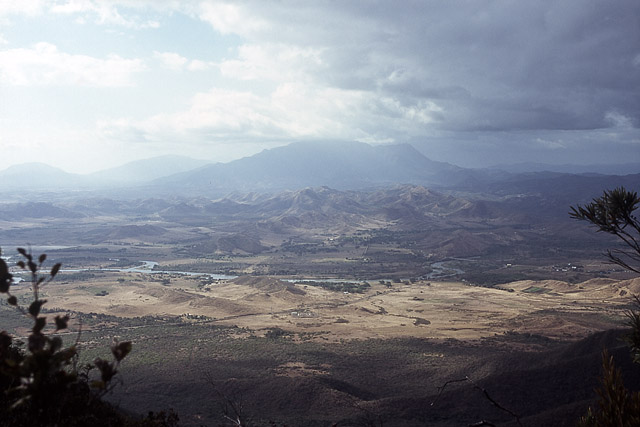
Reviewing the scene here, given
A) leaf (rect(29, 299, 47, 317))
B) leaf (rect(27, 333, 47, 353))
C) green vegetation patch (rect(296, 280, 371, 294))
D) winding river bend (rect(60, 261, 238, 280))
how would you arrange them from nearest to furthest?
leaf (rect(27, 333, 47, 353)) < leaf (rect(29, 299, 47, 317)) < green vegetation patch (rect(296, 280, 371, 294)) < winding river bend (rect(60, 261, 238, 280))

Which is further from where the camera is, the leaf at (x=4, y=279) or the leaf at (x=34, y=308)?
the leaf at (x=4, y=279)

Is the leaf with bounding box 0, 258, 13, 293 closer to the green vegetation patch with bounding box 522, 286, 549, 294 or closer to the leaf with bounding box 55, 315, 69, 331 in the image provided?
the leaf with bounding box 55, 315, 69, 331

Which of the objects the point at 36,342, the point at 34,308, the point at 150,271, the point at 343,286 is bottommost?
the point at 343,286

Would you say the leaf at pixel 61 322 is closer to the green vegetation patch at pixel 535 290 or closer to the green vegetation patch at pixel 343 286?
the green vegetation patch at pixel 343 286

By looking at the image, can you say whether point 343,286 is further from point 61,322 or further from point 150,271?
point 61,322

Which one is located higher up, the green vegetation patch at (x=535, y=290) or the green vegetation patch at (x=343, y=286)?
the green vegetation patch at (x=535, y=290)

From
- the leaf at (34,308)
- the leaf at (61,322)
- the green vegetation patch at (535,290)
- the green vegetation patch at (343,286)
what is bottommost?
the green vegetation patch at (343,286)

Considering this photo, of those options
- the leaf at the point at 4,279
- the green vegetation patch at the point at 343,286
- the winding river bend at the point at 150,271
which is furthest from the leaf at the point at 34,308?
the winding river bend at the point at 150,271

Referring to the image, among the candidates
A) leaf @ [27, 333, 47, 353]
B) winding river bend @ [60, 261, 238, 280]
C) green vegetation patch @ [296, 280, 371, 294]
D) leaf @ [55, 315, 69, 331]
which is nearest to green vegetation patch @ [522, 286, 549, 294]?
green vegetation patch @ [296, 280, 371, 294]

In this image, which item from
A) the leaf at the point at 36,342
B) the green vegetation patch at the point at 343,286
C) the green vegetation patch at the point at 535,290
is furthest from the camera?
the green vegetation patch at the point at 343,286

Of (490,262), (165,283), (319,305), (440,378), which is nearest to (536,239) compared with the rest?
(490,262)

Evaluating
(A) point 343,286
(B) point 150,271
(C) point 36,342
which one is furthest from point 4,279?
(B) point 150,271

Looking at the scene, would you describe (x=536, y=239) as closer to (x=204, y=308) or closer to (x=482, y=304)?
(x=482, y=304)
